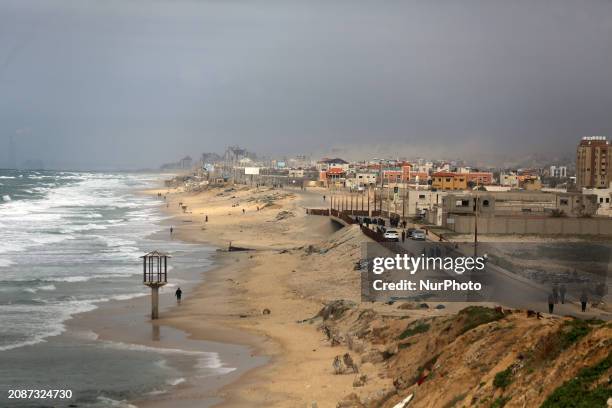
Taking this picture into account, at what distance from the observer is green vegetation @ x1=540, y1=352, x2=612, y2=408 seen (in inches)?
537

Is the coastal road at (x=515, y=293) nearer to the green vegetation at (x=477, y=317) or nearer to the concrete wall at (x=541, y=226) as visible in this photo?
the green vegetation at (x=477, y=317)

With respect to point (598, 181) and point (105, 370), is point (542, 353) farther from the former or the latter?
point (598, 181)

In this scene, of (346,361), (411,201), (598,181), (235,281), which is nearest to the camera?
(346,361)

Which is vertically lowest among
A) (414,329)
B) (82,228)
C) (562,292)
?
(82,228)

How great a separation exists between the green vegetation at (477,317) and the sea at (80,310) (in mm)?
7953

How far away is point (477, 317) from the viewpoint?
834 inches

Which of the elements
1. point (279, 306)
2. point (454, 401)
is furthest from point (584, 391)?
point (279, 306)

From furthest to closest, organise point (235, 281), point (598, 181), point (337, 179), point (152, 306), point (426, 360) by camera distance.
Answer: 1. point (337, 179)
2. point (598, 181)
3. point (235, 281)
4. point (152, 306)
5. point (426, 360)

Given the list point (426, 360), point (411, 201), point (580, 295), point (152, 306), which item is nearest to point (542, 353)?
point (426, 360)

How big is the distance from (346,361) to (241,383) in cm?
303

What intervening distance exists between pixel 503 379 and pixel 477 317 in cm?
483

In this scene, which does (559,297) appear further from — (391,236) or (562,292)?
(391,236)

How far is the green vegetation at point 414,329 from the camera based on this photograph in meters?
23.9

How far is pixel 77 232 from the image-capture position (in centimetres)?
7425
